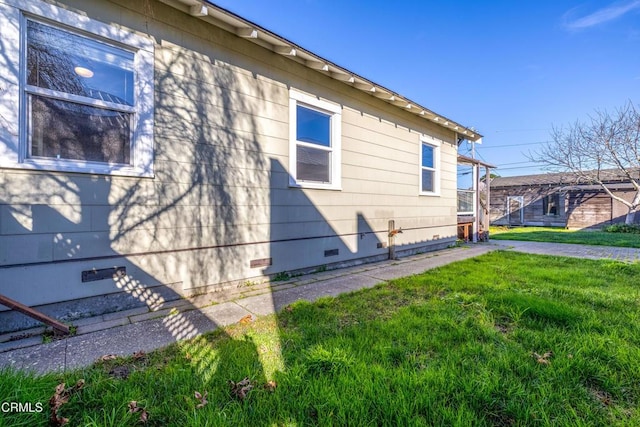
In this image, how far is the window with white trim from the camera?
24.7 ft

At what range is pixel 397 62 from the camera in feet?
42.9

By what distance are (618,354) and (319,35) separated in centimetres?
1135

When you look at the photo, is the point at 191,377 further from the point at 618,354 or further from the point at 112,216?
the point at 618,354

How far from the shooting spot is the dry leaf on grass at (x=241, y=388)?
155cm

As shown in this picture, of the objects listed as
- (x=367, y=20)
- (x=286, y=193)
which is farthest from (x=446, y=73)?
(x=286, y=193)

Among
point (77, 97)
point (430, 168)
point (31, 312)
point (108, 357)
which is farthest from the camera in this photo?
point (430, 168)

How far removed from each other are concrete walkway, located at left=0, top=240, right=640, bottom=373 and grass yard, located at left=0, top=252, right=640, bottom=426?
0.81 ft

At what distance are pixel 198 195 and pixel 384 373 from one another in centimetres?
293

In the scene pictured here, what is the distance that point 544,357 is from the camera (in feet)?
6.54

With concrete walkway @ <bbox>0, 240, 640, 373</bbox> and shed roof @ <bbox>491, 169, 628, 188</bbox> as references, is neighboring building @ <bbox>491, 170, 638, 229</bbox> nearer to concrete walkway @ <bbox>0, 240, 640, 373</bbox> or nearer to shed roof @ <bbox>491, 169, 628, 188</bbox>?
shed roof @ <bbox>491, 169, 628, 188</bbox>

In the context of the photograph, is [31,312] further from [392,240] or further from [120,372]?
[392,240]

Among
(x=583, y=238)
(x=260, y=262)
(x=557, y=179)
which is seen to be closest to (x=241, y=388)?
(x=260, y=262)

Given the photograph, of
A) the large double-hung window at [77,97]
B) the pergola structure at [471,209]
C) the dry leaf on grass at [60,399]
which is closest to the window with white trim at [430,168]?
the pergola structure at [471,209]

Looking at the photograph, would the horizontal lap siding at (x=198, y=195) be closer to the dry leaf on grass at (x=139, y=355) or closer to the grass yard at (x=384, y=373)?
the dry leaf on grass at (x=139, y=355)
